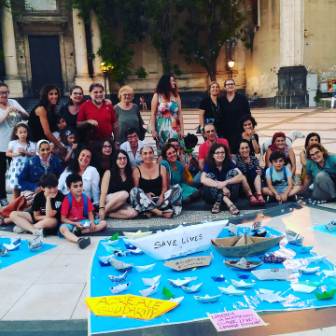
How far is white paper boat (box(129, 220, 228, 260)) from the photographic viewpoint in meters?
3.32

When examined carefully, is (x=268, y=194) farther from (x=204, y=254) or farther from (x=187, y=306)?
(x=187, y=306)

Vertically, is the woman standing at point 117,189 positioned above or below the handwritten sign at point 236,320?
above

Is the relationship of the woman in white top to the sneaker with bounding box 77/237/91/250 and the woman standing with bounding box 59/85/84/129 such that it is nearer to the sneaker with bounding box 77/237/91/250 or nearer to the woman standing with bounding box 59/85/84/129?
the woman standing with bounding box 59/85/84/129

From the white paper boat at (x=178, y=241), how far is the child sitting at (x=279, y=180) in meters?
2.15

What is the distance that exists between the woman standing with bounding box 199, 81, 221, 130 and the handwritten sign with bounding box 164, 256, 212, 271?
9.58 feet

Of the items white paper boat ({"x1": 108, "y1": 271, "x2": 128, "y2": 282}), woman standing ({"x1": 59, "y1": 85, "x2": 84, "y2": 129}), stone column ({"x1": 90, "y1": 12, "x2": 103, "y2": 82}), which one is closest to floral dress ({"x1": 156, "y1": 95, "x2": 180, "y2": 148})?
woman standing ({"x1": 59, "y1": 85, "x2": 84, "y2": 129})

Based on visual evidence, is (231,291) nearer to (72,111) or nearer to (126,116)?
(126,116)

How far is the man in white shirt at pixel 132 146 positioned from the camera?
562cm

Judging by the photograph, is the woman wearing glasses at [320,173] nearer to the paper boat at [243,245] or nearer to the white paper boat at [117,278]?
the paper boat at [243,245]

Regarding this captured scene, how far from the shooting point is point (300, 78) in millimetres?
19281

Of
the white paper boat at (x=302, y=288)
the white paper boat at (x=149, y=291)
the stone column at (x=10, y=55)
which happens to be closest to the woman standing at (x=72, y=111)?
the white paper boat at (x=149, y=291)

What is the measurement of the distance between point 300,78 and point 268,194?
15.0 m

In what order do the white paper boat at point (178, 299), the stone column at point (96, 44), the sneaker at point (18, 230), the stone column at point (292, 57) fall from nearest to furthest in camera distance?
1. the white paper boat at point (178, 299)
2. the sneaker at point (18, 230)
3. the stone column at point (292, 57)
4. the stone column at point (96, 44)

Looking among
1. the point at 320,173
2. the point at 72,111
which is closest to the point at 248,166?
the point at 320,173
